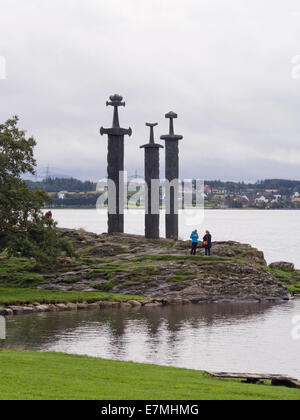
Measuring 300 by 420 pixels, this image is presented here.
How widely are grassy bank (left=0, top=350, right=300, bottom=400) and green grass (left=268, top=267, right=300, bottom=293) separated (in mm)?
29800

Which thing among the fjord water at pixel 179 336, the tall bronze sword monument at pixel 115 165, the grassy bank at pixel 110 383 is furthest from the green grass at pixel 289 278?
the grassy bank at pixel 110 383

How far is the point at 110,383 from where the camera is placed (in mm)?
17547

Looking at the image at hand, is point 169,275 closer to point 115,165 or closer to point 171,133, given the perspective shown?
point 115,165

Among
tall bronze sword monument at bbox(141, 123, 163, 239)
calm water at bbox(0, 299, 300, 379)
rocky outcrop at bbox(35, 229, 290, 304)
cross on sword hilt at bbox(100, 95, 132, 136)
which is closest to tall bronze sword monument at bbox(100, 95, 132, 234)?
cross on sword hilt at bbox(100, 95, 132, 136)

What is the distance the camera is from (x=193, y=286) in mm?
43719

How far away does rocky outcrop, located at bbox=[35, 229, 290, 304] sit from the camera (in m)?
43.2

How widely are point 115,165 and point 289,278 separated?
16.8 meters

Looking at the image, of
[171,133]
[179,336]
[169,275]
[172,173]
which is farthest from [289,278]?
[179,336]

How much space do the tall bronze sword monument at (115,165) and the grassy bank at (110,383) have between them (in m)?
31.9

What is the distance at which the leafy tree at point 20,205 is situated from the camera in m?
39.7

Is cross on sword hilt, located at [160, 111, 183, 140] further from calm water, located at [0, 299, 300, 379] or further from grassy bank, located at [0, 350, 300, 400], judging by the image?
grassy bank, located at [0, 350, 300, 400]

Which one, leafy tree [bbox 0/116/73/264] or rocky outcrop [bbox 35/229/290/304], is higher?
leafy tree [bbox 0/116/73/264]

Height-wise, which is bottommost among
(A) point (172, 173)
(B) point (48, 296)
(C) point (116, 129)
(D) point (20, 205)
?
(B) point (48, 296)
